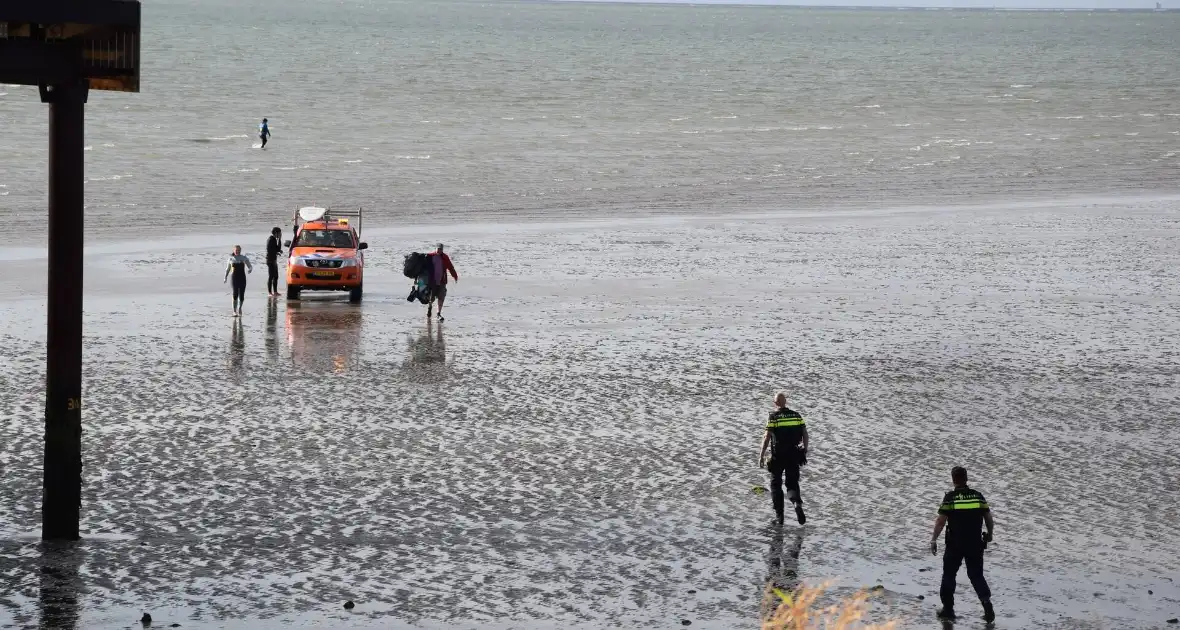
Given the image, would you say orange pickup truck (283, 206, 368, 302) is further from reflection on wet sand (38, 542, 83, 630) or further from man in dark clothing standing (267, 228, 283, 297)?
reflection on wet sand (38, 542, 83, 630)

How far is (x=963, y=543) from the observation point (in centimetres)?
1330

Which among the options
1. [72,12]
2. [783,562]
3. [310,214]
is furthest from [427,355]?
[783,562]

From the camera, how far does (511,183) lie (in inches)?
2274

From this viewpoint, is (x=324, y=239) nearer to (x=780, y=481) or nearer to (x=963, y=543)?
(x=780, y=481)

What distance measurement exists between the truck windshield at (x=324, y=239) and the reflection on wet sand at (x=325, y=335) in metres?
1.52

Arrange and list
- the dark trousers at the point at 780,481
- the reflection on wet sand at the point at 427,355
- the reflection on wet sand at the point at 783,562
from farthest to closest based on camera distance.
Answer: the reflection on wet sand at the point at 427,355 → the dark trousers at the point at 780,481 → the reflection on wet sand at the point at 783,562

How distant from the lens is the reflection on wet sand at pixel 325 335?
79.9 feet

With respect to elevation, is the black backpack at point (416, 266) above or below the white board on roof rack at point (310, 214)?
below

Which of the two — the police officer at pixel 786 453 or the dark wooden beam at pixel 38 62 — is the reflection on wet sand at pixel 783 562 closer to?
the police officer at pixel 786 453

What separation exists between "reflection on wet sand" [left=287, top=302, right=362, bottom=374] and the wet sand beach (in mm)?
98

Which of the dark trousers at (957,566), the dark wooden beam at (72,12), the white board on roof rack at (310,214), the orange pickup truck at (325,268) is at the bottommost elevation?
the dark trousers at (957,566)

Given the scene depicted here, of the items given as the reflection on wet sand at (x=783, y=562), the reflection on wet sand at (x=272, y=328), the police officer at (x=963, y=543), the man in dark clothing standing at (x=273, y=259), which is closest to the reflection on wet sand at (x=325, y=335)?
the reflection on wet sand at (x=272, y=328)

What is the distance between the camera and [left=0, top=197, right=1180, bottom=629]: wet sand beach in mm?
13750

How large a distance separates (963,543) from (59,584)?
7629 millimetres
